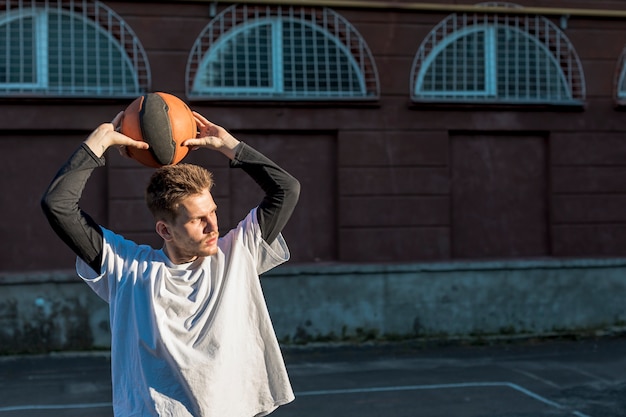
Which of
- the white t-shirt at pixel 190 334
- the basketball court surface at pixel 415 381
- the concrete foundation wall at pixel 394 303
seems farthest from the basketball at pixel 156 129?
the concrete foundation wall at pixel 394 303

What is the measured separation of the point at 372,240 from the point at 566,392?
4.09 metres

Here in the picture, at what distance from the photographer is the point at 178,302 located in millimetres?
2977

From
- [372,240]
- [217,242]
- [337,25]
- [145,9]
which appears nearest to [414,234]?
[372,240]

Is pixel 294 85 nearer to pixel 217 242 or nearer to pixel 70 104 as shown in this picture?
pixel 70 104

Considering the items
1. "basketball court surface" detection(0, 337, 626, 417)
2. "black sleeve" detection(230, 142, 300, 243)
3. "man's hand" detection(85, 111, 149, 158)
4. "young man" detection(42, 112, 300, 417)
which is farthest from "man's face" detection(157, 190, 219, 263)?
"basketball court surface" detection(0, 337, 626, 417)

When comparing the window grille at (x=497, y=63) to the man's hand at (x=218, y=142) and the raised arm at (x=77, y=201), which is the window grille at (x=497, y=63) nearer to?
the man's hand at (x=218, y=142)

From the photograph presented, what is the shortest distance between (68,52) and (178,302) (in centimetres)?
909

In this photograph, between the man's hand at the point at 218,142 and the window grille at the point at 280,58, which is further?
the window grille at the point at 280,58

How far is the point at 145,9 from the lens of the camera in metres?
11.4

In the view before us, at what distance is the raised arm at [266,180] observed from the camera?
3.22 m

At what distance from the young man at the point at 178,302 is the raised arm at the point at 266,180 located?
4.5 inches

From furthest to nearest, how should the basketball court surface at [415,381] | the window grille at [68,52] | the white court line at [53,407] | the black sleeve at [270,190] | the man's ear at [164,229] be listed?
the window grille at [68,52] < the white court line at [53,407] < the basketball court surface at [415,381] < the black sleeve at [270,190] < the man's ear at [164,229]

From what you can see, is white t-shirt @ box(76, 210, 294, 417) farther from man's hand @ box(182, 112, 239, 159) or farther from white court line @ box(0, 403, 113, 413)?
white court line @ box(0, 403, 113, 413)

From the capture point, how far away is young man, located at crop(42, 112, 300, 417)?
2.90 meters
